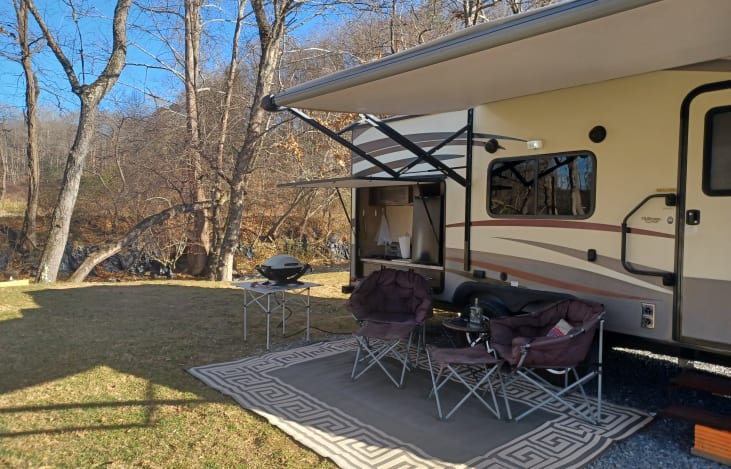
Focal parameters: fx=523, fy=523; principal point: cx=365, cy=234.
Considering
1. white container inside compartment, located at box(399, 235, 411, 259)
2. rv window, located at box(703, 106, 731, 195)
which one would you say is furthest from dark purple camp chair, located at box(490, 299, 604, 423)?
white container inside compartment, located at box(399, 235, 411, 259)

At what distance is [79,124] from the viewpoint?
10.2 metres

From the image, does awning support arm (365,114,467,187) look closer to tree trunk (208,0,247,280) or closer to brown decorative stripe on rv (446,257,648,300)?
brown decorative stripe on rv (446,257,648,300)

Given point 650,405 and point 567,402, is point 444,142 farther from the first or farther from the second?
point 650,405

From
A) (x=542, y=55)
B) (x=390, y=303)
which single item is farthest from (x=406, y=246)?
(x=542, y=55)

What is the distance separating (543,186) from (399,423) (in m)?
2.12

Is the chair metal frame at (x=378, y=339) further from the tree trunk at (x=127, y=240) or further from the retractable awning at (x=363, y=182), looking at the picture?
the tree trunk at (x=127, y=240)

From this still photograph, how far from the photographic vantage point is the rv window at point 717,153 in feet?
10.0

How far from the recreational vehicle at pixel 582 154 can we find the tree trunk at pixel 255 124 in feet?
20.1

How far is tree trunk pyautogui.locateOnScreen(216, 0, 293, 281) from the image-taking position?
34.0ft

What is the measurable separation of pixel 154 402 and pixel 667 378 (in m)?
3.76

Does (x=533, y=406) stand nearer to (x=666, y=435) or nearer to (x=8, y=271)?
(x=666, y=435)

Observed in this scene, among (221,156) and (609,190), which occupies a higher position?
(221,156)

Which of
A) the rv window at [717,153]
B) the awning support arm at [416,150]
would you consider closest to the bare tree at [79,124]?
the awning support arm at [416,150]

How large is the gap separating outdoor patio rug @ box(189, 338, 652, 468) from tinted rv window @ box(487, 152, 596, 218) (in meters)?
1.37
